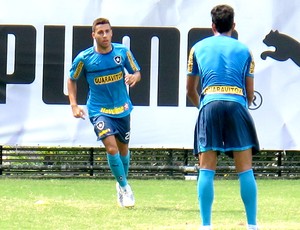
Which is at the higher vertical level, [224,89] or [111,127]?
[224,89]

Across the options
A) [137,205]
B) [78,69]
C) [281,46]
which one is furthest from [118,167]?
[281,46]

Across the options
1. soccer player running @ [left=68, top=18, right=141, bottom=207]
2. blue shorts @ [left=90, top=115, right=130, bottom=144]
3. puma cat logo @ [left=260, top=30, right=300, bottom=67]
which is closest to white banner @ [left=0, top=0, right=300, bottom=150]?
puma cat logo @ [left=260, top=30, right=300, bottom=67]

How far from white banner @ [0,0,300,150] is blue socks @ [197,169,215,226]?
7.40 metres

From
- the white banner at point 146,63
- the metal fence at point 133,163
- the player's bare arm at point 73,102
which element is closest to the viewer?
the player's bare arm at point 73,102

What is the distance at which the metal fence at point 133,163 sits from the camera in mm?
15789

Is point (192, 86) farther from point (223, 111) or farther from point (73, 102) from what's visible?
point (73, 102)

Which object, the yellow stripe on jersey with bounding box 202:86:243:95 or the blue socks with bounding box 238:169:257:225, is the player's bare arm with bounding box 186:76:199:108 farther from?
the blue socks with bounding box 238:169:257:225

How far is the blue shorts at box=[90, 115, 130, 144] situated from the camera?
10.1m

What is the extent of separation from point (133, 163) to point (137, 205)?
5411 mm

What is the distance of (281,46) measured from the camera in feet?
48.3

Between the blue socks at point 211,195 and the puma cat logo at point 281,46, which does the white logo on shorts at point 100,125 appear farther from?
the puma cat logo at point 281,46

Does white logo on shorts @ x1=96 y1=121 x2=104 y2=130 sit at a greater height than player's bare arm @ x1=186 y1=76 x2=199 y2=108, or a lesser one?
lesser

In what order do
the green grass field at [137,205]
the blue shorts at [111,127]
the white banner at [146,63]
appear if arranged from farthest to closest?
the white banner at [146,63] → the blue shorts at [111,127] → the green grass field at [137,205]

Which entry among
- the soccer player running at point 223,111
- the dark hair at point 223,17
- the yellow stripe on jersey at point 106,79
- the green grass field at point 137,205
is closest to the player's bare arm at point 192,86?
the soccer player running at point 223,111
